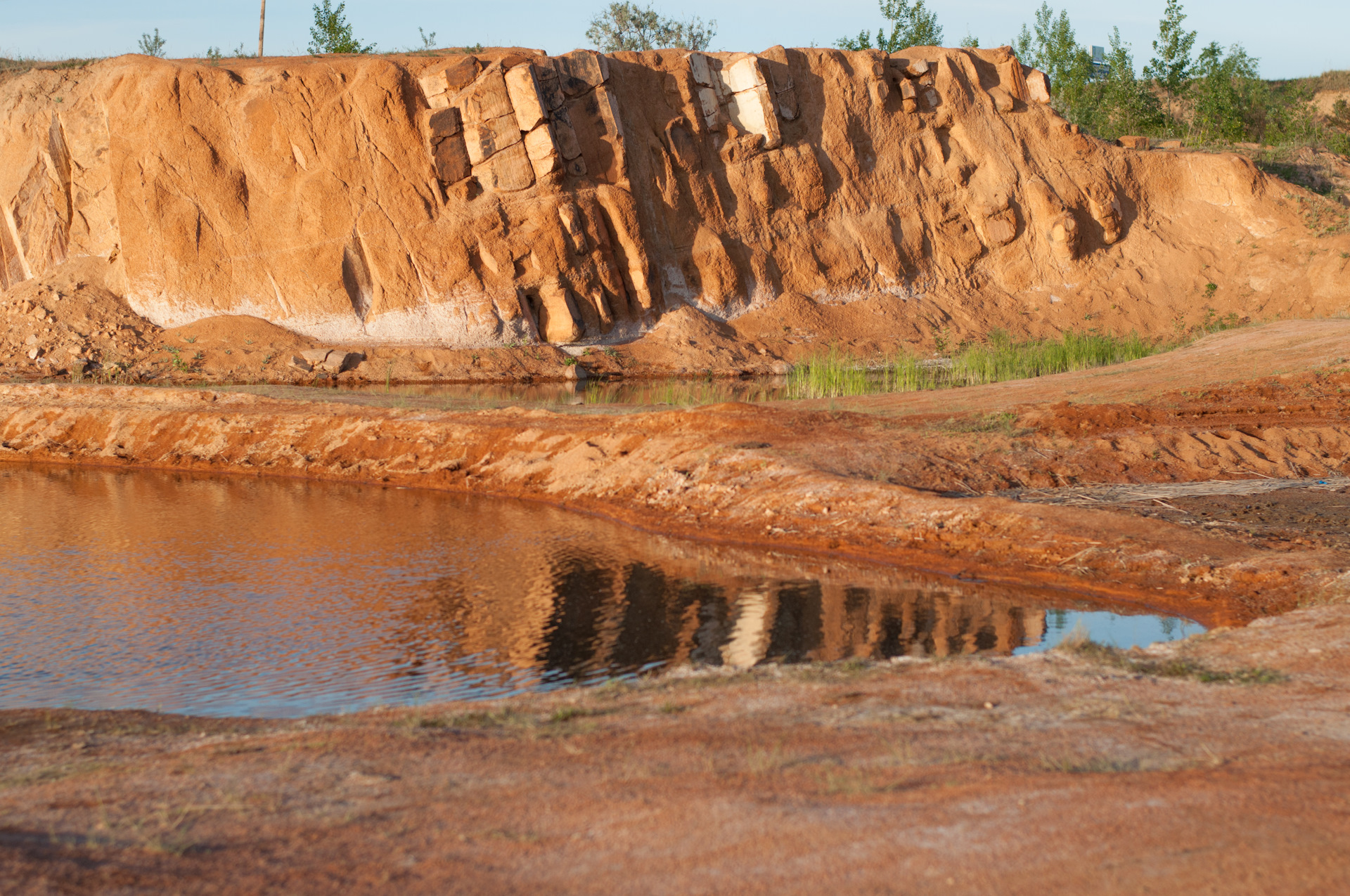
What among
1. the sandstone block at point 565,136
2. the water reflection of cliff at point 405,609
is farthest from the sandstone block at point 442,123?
the water reflection of cliff at point 405,609

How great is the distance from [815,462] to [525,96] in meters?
18.7

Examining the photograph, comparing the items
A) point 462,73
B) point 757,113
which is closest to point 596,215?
point 462,73

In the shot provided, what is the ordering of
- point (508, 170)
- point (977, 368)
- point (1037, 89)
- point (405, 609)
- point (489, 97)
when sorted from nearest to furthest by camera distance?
1. point (405, 609)
2. point (977, 368)
3. point (489, 97)
4. point (508, 170)
5. point (1037, 89)

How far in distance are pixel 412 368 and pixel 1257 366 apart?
57.2 feet

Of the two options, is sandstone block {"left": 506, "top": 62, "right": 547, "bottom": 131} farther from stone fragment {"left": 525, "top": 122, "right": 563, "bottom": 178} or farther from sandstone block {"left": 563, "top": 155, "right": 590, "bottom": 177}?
sandstone block {"left": 563, "top": 155, "right": 590, "bottom": 177}

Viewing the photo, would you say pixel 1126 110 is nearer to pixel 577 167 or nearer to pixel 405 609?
pixel 577 167

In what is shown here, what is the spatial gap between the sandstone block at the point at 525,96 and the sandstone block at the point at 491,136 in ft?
0.87

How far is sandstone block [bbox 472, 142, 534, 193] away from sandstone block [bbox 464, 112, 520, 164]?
0.28 feet

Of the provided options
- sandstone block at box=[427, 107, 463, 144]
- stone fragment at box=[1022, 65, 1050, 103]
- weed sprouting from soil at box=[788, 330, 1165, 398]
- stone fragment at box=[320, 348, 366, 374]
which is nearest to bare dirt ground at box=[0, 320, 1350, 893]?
weed sprouting from soil at box=[788, 330, 1165, 398]

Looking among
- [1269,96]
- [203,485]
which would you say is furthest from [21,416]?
[1269,96]

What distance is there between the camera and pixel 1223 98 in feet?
142

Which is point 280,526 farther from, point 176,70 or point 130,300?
point 176,70

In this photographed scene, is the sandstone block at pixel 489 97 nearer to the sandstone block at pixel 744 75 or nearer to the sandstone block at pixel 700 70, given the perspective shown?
the sandstone block at pixel 700 70

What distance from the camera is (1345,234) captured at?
31.1 metres
